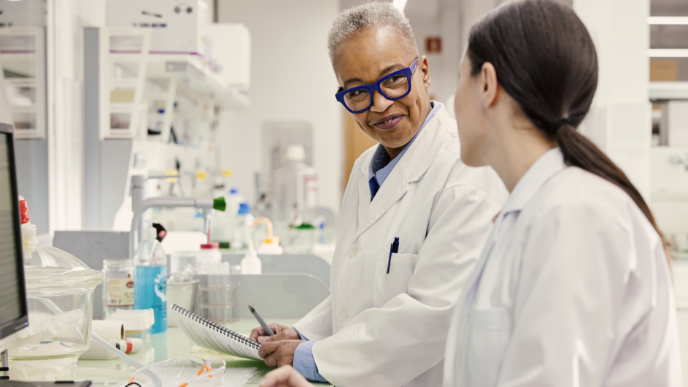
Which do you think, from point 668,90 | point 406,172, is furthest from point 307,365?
point 668,90

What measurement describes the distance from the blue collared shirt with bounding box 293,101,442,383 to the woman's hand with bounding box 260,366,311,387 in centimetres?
33

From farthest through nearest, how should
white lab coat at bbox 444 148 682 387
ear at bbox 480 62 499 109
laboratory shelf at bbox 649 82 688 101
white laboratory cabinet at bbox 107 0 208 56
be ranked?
1. laboratory shelf at bbox 649 82 688 101
2. white laboratory cabinet at bbox 107 0 208 56
3. ear at bbox 480 62 499 109
4. white lab coat at bbox 444 148 682 387

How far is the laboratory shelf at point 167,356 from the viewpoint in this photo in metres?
1.21

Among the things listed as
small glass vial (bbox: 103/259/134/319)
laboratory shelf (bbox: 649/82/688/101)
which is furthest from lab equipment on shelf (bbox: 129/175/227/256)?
laboratory shelf (bbox: 649/82/688/101)

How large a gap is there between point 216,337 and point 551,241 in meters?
0.83

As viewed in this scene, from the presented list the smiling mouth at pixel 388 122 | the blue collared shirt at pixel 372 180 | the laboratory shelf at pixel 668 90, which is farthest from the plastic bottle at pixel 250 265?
the laboratory shelf at pixel 668 90

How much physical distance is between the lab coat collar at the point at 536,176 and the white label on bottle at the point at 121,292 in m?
1.21

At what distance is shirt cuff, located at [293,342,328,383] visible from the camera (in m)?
1.20

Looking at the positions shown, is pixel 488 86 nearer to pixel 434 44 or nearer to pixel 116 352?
pixel 116 352

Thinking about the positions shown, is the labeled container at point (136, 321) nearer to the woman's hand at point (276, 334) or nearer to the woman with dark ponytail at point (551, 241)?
the woman's hand at point (276, 334)

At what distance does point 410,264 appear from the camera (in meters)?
1.23

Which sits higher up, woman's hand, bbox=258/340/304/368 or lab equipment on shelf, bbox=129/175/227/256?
lab equipment on shelf, bbox=129/175/227/256

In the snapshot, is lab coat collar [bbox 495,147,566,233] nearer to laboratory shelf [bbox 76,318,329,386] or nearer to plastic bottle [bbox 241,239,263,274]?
laboratory shelf [bbox 76,318,329,386]

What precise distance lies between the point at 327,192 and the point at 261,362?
16.0 ft
